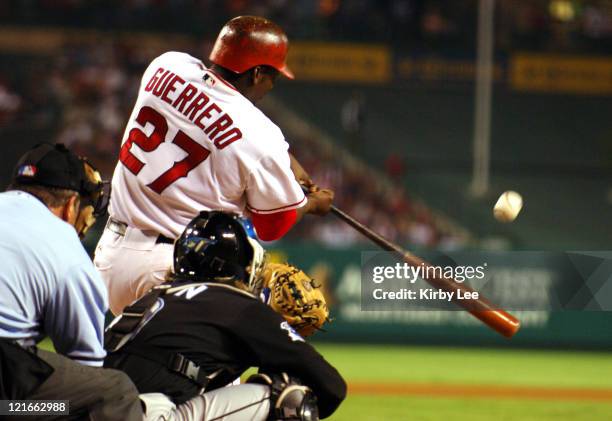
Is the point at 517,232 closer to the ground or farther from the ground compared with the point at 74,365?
farther from the ground

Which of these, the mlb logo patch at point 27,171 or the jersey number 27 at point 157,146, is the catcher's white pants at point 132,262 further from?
the mlb logo patch at point 27,171

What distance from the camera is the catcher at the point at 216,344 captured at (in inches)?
162

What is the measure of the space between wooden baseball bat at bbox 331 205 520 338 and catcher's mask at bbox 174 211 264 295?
116 centimetres

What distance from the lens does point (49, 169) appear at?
3758 millimetres

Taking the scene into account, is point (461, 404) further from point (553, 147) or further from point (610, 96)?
point (610, 96)

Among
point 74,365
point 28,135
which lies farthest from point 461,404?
point 28,135

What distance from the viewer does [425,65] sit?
22.1 meters

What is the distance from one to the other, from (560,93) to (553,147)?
5.97 feet

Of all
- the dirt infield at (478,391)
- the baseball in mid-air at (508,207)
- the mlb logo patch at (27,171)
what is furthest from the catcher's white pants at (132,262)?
the dirt infield at (478,391)

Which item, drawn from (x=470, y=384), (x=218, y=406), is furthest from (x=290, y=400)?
(x=470, y=384)

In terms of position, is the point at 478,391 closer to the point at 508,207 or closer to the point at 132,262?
the point at 508,207

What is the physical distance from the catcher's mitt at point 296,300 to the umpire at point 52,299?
4.10ft

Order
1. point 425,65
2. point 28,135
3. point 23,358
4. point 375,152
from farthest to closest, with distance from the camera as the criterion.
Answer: point 425,65
point 375,152
point 28,135
point 23,358

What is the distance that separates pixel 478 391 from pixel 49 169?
6.59 metres
